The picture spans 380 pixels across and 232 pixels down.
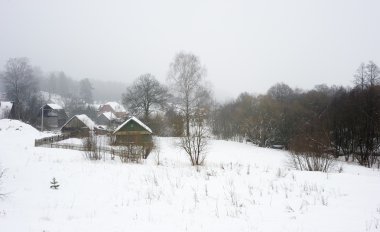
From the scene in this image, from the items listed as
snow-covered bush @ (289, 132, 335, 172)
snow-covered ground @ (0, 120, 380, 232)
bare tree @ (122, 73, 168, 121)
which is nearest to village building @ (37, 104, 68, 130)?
bare tree @ (122, 73, 168, 121)

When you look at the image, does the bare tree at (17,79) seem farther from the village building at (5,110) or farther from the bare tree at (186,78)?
the bare tree at (186,78)

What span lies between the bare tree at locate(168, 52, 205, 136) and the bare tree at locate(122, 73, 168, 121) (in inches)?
299

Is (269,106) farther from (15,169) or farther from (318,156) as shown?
(15,169)

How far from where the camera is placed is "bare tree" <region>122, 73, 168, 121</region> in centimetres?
4650

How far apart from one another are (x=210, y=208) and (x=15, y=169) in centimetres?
971

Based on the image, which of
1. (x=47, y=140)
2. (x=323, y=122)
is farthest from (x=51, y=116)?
(x=323, y=122)

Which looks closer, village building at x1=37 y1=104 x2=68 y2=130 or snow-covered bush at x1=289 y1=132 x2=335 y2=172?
snow-covered bush at x1=289 y1=132 x2=335 y2=172

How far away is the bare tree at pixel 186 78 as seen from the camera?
1505 inches

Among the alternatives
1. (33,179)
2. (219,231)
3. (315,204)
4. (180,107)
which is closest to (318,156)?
(315,204)

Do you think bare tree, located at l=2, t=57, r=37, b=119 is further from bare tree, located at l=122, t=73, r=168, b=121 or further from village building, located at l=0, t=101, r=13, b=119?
bare tree, located at l=122, t=73, r=168, b=121

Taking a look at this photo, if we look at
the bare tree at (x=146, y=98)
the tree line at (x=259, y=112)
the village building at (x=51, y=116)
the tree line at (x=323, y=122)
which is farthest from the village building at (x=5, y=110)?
the tree line at (x=323, y=122)

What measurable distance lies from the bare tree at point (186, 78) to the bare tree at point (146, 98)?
7.59m

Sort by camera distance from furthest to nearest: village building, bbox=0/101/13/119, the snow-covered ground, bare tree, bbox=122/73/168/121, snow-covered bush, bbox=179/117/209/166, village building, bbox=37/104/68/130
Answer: village building, bbox=37/104/68/130 → village building, bbox=0/101/13/119 → bare tree, bbox=122/73/168/121 → snow-covered bush, bbox=179/117/209/166 → the snow-covered ground

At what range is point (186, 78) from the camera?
126 feet
